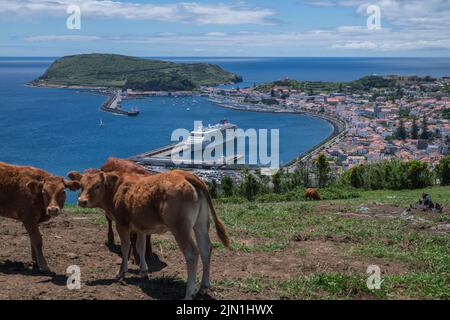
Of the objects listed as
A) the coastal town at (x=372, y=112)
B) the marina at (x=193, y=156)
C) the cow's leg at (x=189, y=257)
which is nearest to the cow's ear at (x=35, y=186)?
the cow's leg at (x=189, y=257)

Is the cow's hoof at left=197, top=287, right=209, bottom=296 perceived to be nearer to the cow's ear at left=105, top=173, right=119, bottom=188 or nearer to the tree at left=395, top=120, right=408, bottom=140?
the cow's ear at left=105, top=173, right=119, bottom=188

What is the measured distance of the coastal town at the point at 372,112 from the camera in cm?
7738

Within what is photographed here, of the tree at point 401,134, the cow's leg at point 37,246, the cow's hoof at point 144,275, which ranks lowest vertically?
the tree at point 401,134

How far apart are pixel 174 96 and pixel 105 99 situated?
71.2ft

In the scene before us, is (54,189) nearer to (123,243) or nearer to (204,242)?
(123,243)

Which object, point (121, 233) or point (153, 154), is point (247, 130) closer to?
point (153, 154)

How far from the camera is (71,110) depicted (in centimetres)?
12238

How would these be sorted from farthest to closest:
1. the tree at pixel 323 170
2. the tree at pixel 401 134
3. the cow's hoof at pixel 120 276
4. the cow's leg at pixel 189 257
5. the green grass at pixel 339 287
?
1. the tree at pixel 401 134
2. the tree at pixel 323 170
3. the cow's hoof at pixel 120 276
4. the green grass at pixel 339 287
5. the cow's leg at pixel 189 257

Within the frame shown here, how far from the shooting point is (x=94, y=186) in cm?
794

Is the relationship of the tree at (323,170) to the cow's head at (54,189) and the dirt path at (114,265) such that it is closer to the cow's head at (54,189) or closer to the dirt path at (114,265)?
the dirt path at (114,265)

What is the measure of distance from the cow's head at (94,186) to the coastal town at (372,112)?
5393cm

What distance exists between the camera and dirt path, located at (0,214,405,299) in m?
7.09

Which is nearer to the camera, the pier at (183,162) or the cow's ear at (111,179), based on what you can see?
the cow's ear at (111,179)

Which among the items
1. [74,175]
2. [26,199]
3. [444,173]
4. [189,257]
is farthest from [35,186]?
[444,173]
